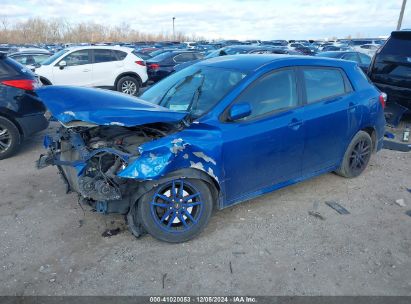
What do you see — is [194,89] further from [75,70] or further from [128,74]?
[128,74]

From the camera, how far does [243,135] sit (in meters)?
3.48

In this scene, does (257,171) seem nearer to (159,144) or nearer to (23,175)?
(159,144)

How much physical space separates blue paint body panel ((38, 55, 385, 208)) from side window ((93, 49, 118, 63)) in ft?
25.2

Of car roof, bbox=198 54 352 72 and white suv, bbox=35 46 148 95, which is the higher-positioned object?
car roof, bbox=198 54 352 72

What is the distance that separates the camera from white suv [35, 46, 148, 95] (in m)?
10.7

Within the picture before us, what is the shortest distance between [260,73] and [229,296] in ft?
7.16

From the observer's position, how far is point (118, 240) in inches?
138

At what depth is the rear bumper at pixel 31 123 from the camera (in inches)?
228

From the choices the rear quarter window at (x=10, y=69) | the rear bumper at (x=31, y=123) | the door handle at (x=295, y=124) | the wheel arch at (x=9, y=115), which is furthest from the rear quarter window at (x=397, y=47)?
the wheel arch at (x=9, y=115)

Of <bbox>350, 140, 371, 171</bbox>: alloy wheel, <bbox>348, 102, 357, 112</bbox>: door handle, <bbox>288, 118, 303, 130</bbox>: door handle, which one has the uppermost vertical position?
<bbox>348, 102, 357, 112</bbox>: door handle

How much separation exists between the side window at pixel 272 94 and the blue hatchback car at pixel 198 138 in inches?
0.4

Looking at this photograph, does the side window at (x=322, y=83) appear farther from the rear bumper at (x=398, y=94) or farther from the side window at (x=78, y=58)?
the side window at (x=78, y=58)

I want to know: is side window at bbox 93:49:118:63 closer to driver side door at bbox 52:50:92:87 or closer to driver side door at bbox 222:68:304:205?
driver side door at bbox 52:50:92:87

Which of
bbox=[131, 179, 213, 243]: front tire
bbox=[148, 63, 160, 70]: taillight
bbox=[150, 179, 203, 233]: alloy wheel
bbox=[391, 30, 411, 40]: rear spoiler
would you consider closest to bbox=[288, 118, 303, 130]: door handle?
bbox=[131, 179, 213, 243]: front tire
